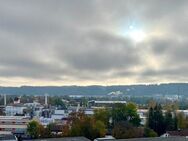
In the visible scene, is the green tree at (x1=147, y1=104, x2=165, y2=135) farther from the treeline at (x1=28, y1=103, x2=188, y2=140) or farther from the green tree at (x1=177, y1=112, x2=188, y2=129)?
the green tree at (x1=177, y1=112, x2=188, y2=129)

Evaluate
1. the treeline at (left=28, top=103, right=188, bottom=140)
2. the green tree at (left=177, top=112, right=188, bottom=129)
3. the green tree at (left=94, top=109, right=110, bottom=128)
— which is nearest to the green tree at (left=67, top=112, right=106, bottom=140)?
the treeline at (left=28, top=103, right=188, bottom=140)

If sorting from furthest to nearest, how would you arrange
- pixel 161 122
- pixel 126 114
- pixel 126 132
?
pixel 126 114
pixel 161 122
pixel 126 132

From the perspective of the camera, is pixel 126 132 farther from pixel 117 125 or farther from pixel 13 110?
pixel 13 110

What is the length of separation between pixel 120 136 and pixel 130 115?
972cm

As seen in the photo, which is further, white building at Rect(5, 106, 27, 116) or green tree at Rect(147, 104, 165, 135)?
white building at Rect(5, 106, 27, 116)

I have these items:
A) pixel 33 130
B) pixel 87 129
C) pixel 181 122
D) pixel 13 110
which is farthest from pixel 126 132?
pixel 13 110

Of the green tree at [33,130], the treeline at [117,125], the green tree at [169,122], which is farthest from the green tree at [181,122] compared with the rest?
the green tree at [33,130]

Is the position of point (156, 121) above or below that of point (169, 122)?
above

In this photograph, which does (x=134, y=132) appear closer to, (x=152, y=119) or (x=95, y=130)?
(x=95, y=130)

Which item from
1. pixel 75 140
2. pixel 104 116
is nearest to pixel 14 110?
pixel 104 116

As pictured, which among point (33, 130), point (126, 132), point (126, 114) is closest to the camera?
point (126, 132)

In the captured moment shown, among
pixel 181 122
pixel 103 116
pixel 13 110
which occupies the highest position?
pixel 103 116

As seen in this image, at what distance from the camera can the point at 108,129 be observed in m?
39.9

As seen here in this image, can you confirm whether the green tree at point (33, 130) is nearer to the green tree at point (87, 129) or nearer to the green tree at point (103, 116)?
the green tree at point (87, 129)
